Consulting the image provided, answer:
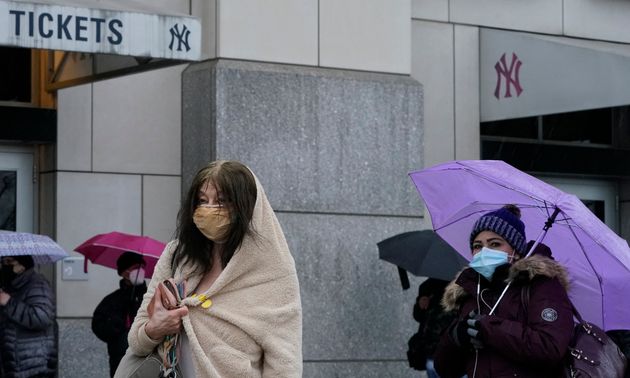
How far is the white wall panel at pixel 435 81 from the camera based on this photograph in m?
12.3

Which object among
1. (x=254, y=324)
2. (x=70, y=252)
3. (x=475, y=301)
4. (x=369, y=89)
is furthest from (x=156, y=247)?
(x=254, y=324)

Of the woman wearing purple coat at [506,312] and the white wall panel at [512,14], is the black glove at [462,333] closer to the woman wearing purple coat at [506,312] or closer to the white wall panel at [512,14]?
the woman wearing purple coat at [506,312]

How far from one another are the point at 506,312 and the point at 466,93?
7.00 meters

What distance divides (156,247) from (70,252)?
1.01 metres

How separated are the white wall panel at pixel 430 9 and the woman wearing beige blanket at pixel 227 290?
795 centimetres

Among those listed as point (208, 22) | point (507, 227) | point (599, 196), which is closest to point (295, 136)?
point (208, 22)

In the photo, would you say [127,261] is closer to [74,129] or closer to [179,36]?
[74,129]

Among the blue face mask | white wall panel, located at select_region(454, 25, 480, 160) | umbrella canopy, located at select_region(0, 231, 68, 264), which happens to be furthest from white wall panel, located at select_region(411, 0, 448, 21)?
the blue face mask

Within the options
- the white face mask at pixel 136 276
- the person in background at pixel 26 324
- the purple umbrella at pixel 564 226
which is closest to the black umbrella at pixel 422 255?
the white face mask at pixel 136 276

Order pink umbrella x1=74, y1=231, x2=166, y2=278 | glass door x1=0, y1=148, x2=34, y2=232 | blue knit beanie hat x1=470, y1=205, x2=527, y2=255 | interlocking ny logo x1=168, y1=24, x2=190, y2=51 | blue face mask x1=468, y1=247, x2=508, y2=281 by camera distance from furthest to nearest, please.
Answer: glass door x1=0, y1=148, x2=34, y2=232
pink umbrella x1=74, y1=231, x2=166, y2=278
interlocking ny logo x1=168, y1=24, x2=190, y2=51
blue knit beanie hat x1=470, y1=205, x2=527, y2=255
blue face mask x1=468, y1=247, x2=508, y2=281

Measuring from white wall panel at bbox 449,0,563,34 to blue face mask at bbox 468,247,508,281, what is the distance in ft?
22.8

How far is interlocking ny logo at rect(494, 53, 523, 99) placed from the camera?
1230 centimetres

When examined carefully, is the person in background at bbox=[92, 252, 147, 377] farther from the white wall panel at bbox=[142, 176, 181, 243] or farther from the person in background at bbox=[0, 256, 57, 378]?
the white wall panel at bbox=[142, 176, 181, 243]

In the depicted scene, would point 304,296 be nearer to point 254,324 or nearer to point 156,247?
point 156,247
